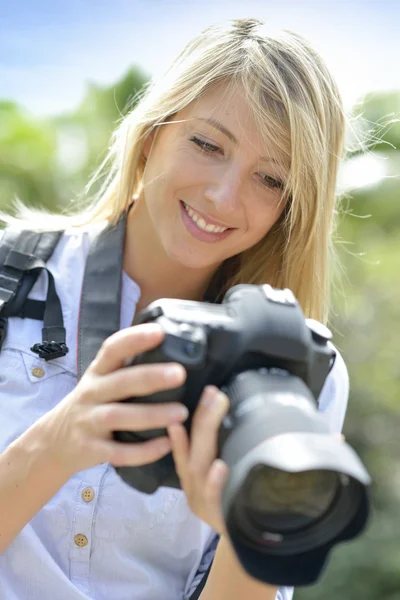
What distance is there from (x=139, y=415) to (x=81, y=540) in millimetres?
486

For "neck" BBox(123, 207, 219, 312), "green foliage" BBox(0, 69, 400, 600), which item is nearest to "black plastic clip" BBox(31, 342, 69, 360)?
"neck" BBox(123, 207, 219, 312)

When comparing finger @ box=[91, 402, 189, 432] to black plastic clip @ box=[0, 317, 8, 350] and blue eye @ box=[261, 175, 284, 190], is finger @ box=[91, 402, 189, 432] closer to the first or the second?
black plastic clip @ box=[0, 317, 8, 350]

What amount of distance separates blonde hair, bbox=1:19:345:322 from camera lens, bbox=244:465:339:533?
0.63m

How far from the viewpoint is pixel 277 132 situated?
4.64ft

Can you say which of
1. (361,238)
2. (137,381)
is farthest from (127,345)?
(361,238)

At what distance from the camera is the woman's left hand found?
90 centimetres

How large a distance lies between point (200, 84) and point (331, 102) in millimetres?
231

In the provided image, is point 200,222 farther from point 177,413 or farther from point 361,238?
point 361,238

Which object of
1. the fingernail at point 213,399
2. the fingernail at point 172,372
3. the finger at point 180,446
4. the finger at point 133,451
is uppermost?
the fingernail at point 172,372

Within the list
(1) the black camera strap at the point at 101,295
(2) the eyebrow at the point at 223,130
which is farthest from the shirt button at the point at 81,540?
(2) the eyebrow at the point at 223,130

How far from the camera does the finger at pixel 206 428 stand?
912 mm

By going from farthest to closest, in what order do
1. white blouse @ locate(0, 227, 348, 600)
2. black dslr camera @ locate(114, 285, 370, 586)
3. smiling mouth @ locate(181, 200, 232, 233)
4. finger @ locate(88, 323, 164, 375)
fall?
smiling mouth @ locate(181, 200, 232, 233), white blouse @ locate(0, 227, 348, 600), finger @ locate(88, 323, 164, 375), black dslr camera @ locate(114, 285, 370, 586)

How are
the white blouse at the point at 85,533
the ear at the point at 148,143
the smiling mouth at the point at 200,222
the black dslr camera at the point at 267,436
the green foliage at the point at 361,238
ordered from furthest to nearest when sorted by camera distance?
the green foliage at the point at 361,238 < the ear at the point at 148,143 < the smiling mouth at the point at 200,222 < the white blouse at the point at 85,533 < the black dslr camera at the point at 267,436

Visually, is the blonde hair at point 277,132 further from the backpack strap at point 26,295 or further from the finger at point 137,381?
the finger at point 137,381
